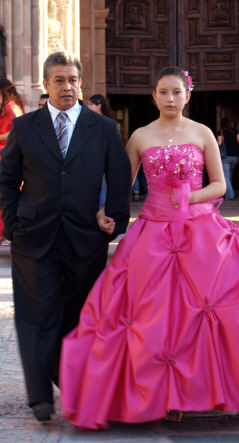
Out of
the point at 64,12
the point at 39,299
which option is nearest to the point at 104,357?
the point at 39,299

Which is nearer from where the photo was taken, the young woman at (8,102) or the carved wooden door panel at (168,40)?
the young woman at (8,102)

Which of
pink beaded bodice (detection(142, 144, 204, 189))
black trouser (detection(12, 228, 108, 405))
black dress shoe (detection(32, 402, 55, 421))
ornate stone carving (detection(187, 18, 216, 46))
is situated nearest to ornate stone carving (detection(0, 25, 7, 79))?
ornate stone carving (detection(187, 18, 216, 46))

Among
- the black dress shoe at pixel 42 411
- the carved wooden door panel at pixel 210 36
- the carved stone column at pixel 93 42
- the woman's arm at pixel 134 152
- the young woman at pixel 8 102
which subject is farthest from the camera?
the carved wooden door panel at pixel 210 36

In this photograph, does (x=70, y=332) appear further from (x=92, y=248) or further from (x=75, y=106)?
(x=75, y=106)

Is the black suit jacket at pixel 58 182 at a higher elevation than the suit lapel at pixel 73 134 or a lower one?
lower

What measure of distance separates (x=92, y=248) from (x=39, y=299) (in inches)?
13.1

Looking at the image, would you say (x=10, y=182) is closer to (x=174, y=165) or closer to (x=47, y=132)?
(x=47, y=132)

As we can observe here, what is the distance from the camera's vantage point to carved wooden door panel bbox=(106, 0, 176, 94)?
1588cm

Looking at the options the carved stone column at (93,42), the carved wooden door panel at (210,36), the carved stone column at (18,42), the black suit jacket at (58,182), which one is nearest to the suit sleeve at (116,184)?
the black suit jacket at (58,182)

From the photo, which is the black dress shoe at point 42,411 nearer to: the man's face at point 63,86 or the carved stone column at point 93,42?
the man's face at point 63,86

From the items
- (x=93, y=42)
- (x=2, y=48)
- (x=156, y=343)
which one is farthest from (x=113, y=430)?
(x=93, y=42)

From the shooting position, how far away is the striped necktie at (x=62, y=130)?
420 cm

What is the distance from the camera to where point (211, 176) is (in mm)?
4484

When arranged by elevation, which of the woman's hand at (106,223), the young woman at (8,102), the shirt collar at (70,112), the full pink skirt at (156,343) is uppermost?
the shirt collar at (70,112)
